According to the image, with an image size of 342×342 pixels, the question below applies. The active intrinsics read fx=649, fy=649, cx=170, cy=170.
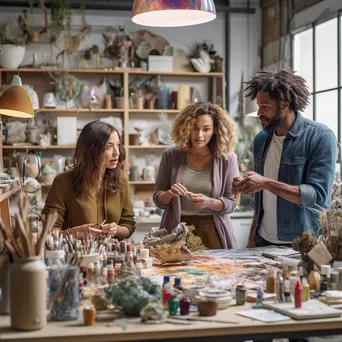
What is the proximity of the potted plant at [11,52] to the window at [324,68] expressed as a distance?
3.19 metres

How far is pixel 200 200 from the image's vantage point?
4.04m

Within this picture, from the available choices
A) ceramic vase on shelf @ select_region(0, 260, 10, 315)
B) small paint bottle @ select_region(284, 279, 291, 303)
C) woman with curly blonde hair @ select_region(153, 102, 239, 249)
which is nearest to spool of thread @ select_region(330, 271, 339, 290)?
small paint bottle @ select_region(284, 279, 291, 303)

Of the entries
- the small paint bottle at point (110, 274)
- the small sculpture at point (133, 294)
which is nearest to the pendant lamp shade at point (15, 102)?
the small paint bottle at point (110, 274)

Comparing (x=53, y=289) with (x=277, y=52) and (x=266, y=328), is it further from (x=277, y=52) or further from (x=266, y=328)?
(x=277, y=52)

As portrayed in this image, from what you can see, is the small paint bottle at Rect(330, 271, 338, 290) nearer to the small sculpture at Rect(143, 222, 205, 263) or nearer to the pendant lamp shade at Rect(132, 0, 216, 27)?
the small sculpture at Rect(143, 222, 205, 263)

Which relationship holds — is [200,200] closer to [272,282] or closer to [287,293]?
[272,282]

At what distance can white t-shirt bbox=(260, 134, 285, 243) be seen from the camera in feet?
12.7

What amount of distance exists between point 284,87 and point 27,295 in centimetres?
237

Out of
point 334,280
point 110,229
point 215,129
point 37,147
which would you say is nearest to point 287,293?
point 334,280

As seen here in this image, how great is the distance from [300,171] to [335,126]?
294 centimetres

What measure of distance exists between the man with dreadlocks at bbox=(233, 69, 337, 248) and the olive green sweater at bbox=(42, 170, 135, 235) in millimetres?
748

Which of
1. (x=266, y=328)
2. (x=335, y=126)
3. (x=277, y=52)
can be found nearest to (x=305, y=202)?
(x=266, y=328)

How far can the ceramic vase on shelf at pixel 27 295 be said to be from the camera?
210 cm

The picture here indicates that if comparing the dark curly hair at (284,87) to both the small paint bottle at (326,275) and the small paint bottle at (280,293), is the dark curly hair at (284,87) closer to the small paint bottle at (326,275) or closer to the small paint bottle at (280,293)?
the small paint bottle at (326,275)
